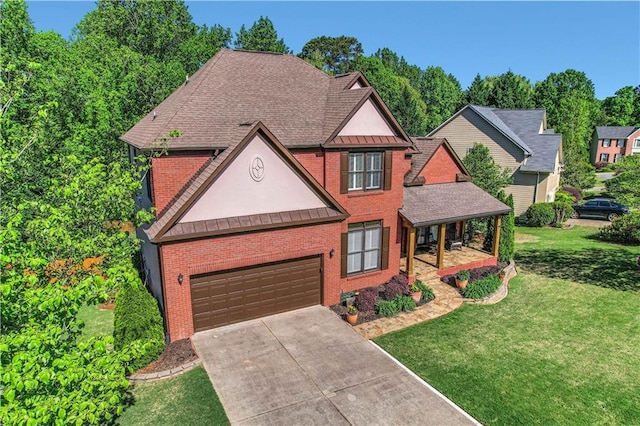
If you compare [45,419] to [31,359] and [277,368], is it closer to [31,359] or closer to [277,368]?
[31,359]

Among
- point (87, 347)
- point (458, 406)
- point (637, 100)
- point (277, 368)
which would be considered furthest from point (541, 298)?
point (637, 100)

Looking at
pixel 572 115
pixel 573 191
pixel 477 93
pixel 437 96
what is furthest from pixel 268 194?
pixel 437 96

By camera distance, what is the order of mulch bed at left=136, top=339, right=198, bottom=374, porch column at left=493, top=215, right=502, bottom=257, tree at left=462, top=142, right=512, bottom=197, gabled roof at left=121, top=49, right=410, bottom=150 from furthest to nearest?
tree at left=462, top=142, right=512, bottom=197 → porch column at left=493, top=215, right=502, bottom=257 → gabled roof at left=121, top=49, right=410, bottom=150 → mulch bed at left=136, top=339, right=198, bottom=374

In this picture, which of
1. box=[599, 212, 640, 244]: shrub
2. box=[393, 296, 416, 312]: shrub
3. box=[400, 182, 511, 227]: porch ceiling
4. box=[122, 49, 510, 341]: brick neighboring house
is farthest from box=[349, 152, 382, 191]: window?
box=[599, 212, 640, 244]: shrub

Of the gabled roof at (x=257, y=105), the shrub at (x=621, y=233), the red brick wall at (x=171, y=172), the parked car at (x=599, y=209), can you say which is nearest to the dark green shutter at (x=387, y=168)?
the gabled roof at (x=257, y=105)

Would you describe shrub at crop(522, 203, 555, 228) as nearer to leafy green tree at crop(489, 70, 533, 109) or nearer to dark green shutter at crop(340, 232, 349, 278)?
dark green shutter at crop(340, 232, 349, 278)
